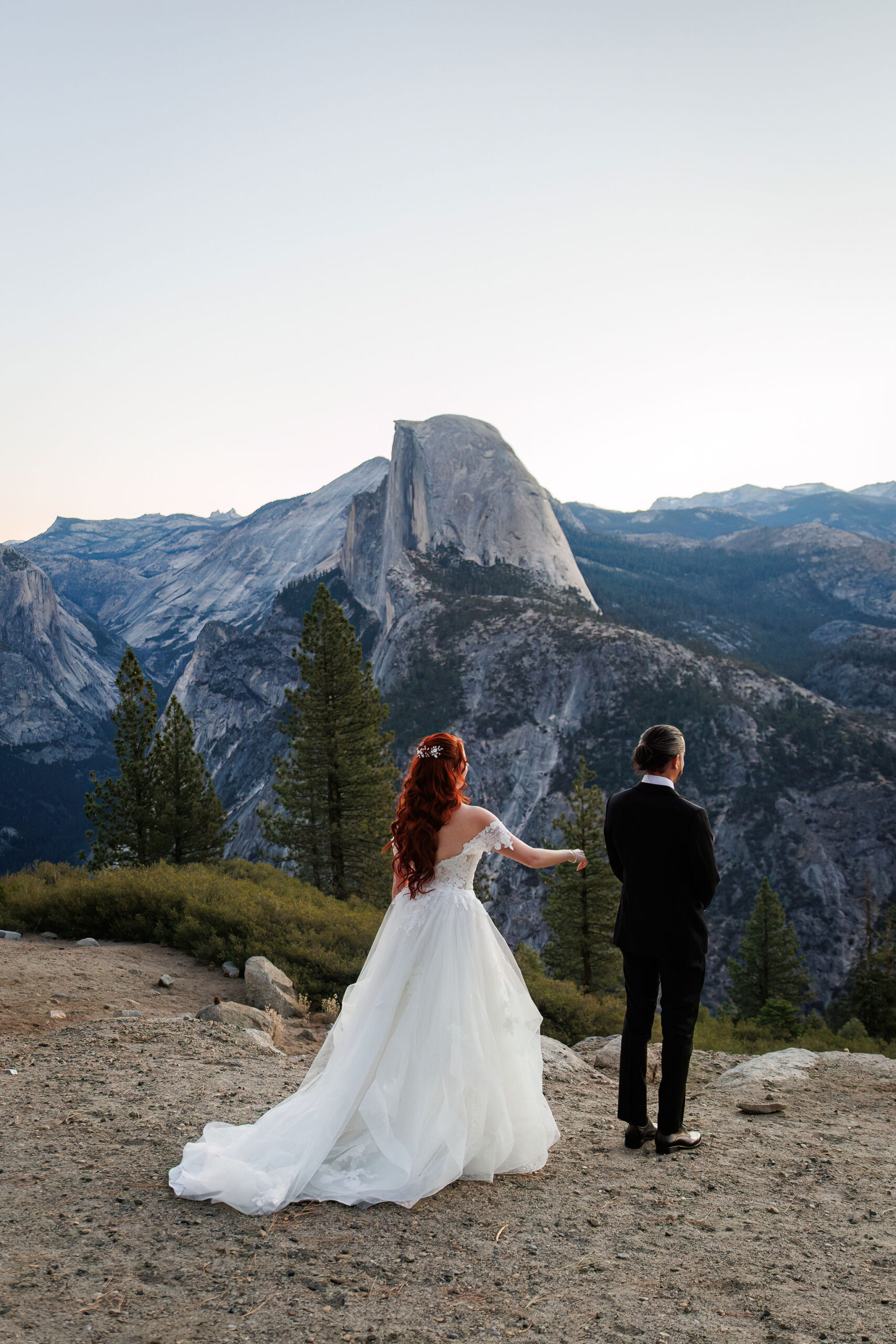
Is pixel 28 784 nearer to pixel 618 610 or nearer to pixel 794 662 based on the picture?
pixel 618 610

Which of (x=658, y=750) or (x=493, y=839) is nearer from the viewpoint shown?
(x=493, y=839)

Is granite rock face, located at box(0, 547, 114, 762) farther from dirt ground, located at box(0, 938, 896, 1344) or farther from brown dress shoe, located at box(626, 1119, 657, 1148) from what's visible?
brown dress shoe, located at box(626, 1119, 657, 1148)

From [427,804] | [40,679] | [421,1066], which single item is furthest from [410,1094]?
[40,679]

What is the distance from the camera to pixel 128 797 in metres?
24.4

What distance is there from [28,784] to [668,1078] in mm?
134047

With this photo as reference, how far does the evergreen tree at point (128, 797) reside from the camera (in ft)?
78.7

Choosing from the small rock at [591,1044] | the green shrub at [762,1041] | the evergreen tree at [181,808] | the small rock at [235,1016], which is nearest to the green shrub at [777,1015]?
the green shrub at [762,1041]

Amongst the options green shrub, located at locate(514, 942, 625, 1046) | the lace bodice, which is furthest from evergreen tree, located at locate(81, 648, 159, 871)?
the lace bodice

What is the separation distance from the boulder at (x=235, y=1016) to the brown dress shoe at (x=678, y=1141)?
5.32 m

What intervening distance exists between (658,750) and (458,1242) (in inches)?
121

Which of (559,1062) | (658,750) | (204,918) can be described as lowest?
(204,918)

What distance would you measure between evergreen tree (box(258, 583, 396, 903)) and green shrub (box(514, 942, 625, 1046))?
34.7ft

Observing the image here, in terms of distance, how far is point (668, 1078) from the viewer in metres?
5.42

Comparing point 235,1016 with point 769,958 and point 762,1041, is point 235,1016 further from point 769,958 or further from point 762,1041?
point 769,958
